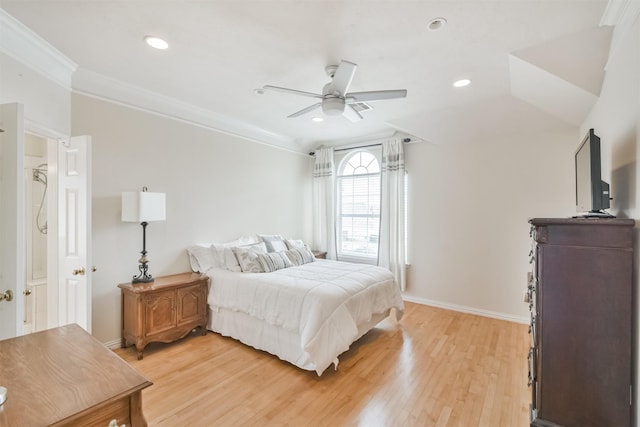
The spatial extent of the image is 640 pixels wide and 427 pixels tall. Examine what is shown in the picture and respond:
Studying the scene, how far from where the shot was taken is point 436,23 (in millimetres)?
1946

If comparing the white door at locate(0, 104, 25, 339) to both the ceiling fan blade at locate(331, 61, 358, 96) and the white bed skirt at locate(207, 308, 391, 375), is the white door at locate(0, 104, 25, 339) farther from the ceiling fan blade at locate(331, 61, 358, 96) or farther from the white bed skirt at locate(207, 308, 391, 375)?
the ceiling fan blade at locate(331, 61, 358, 96)

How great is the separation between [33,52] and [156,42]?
3.02 ft

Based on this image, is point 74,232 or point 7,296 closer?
point 7,296

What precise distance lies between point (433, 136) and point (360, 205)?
1.68 m

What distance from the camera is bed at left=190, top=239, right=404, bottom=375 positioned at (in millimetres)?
2516

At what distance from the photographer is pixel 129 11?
6.12 feet

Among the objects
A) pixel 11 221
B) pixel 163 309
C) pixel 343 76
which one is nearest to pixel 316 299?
pixel 163 309

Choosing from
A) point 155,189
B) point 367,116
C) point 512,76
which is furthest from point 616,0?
point 155,189

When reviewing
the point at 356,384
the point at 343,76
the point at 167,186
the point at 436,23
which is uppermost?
the point at 436,23

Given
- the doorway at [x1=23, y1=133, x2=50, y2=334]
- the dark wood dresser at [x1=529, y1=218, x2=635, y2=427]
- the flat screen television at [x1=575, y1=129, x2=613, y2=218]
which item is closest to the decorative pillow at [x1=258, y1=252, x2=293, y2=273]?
the doorway at [x1=23, y1=133, x2=50, y2=334]

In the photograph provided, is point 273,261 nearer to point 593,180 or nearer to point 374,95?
point 374,95

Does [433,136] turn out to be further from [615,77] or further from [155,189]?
[155,189]

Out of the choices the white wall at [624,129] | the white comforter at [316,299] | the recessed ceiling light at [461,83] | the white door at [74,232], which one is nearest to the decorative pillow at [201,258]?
the white comforter at [316,299]

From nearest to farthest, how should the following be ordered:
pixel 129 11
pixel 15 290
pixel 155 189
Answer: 1. pixel 15 290
2. pixel 129 11
3. pixel 155 189
